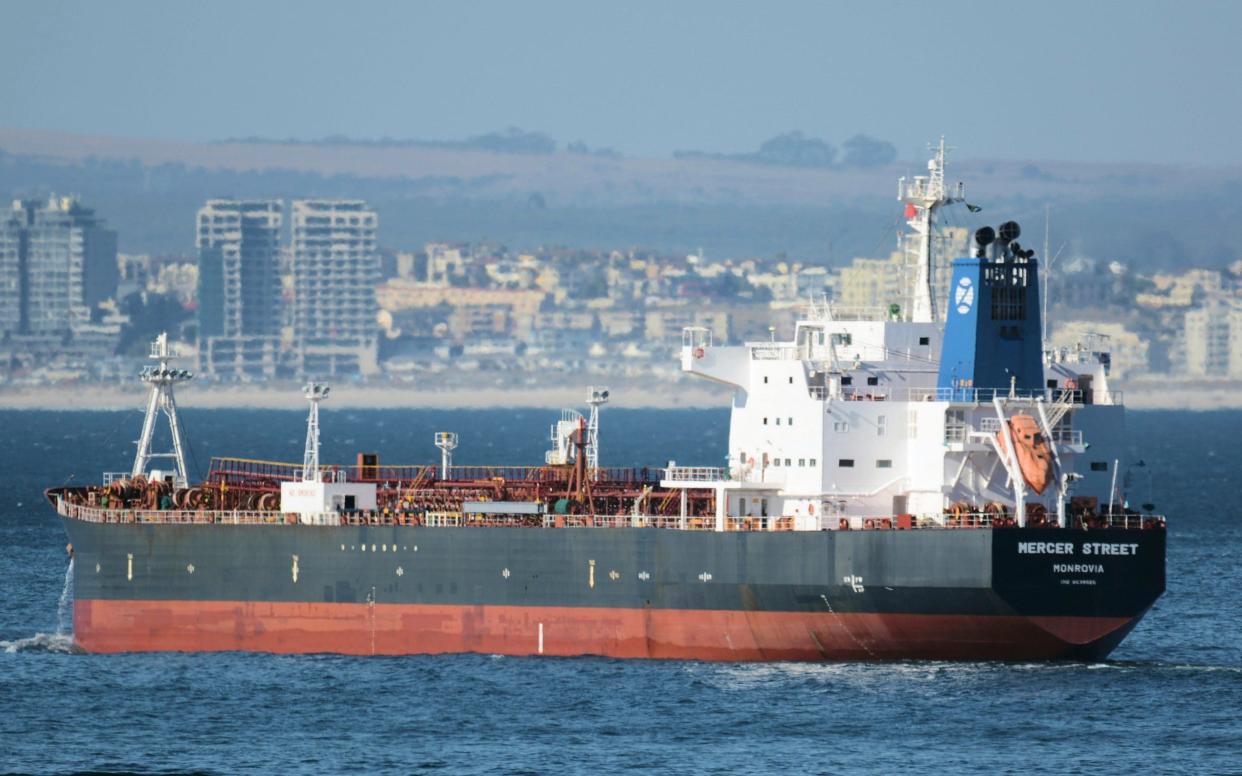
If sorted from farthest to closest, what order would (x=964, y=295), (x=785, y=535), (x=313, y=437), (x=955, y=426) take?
1. (x=313, y=437)
2. (x=964, y=295)
3. (x=955, y=426)
4. (x=785, y=535)

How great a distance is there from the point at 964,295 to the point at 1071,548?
6.09 m

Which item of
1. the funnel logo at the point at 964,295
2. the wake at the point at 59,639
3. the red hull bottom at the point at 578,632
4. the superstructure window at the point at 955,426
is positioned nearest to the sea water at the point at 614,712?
the wake at the point at 59,639

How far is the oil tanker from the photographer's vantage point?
2045 inches

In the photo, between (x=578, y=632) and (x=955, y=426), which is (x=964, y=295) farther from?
(x=578, y=632)

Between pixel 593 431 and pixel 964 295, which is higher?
pixel 964 295

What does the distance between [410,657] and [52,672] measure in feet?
25.5

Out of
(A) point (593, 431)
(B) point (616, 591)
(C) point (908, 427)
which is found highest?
(C) point (908, 427)

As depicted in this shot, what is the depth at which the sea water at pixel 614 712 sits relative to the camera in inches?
1773

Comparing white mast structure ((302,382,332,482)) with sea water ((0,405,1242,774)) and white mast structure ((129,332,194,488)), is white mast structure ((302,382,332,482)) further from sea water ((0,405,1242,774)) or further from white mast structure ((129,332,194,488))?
sea water ((0,405,1242,774))

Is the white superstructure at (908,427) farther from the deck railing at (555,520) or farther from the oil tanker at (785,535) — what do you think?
the deck railing at (555,520)

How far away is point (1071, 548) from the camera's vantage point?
51.2 m

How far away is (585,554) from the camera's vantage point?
5606cm

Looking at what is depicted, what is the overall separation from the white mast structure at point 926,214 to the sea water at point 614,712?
8.64 m

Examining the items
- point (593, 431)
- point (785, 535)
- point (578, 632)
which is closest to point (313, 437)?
point (593, 431)
